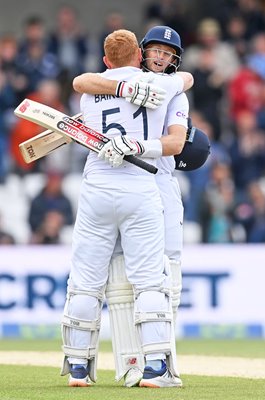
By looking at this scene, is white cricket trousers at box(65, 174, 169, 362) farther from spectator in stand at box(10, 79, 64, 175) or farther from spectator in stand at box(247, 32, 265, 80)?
spectator in stand at box(247, 32, 265, 80)

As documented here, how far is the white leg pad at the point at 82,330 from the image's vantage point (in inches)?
324

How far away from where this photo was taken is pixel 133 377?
826cm

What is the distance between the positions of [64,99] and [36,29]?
1.20 m

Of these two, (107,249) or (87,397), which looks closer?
(87,397)

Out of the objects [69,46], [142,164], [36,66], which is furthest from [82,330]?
[69,46]

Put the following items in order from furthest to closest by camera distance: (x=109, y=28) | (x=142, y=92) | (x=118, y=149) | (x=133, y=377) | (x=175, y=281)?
(x=109, y=28), (x=175, y=281), (x=133, y=377), (x=142, y=92), (x=118, y=149)

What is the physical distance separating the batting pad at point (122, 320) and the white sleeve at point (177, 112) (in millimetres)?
965

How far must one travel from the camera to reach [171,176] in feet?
28.9

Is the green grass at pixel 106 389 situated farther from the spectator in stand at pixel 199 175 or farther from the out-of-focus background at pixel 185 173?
the spectator in stand at pixel 199 175

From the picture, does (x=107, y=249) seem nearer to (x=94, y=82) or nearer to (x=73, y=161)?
(x=94, y=82)

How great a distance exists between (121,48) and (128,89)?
28 centimetres

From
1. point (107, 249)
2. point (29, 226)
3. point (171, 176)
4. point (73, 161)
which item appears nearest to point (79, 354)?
point (107, 249)

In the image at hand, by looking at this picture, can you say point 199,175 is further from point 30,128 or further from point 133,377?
point 133,377

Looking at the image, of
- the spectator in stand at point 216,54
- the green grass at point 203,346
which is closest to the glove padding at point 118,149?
the green grass at point 203,346
